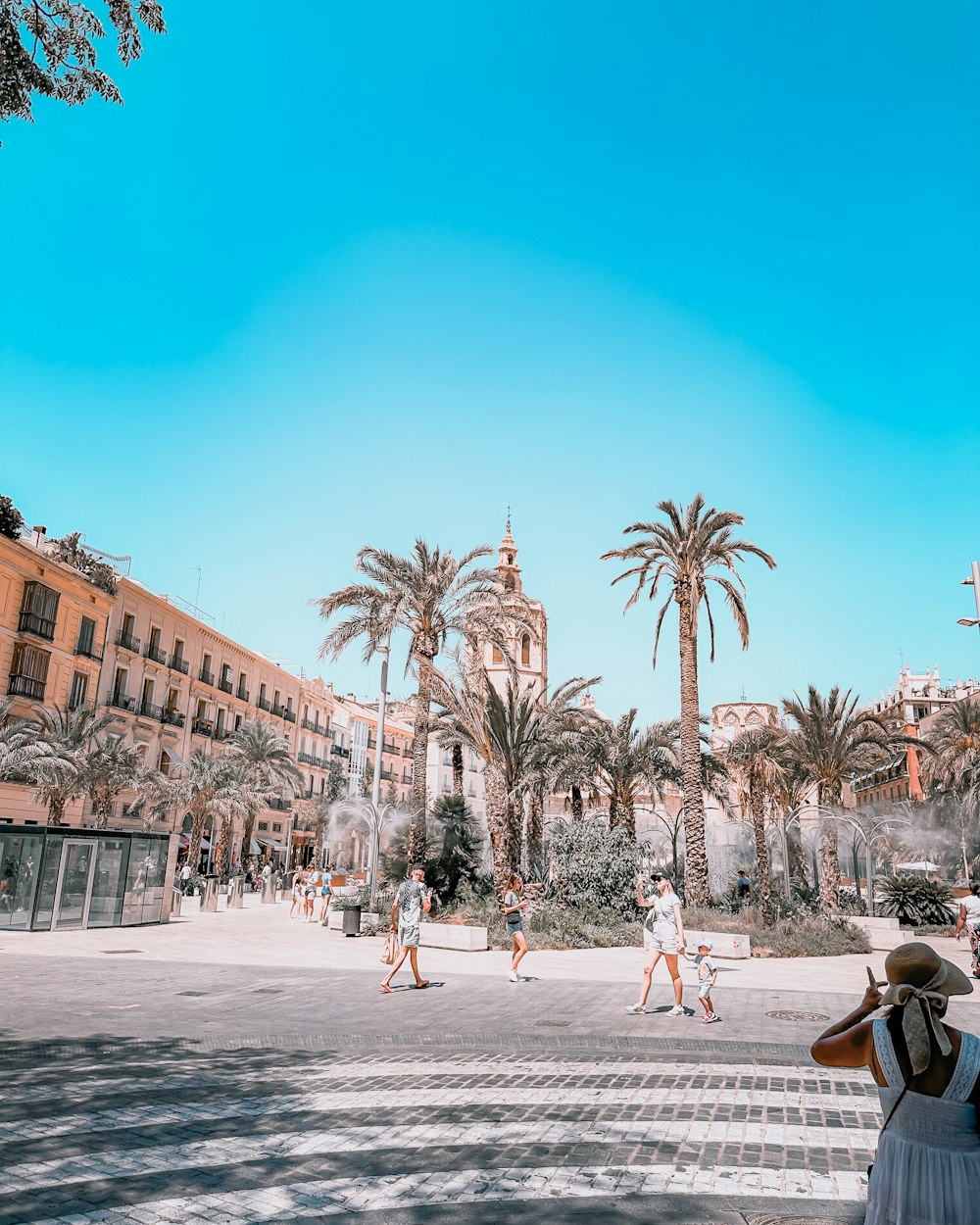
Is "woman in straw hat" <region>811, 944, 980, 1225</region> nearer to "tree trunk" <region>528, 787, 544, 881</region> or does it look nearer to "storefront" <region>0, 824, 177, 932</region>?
"storefront" <region>0, 824, 177, 932</region>

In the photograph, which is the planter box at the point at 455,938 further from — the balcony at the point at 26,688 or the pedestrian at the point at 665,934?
the balcony at the point at 26,688

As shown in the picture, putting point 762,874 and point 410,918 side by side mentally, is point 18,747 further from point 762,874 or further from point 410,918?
point 762,874

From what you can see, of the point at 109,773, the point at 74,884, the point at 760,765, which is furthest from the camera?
the point at 109,773

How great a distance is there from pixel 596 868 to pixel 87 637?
2588 cm

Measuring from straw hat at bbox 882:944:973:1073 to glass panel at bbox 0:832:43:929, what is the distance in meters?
19.2

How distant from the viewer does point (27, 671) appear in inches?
1367

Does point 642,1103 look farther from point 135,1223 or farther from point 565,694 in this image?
point 565,694

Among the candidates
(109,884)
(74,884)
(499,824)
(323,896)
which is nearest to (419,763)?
(499,824)

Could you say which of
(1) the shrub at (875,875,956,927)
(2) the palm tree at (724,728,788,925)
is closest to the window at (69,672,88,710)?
(2) the palm tree at (724,728,788,925)

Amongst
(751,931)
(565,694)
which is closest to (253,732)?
(565,694)

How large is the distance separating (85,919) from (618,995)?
13595 mm

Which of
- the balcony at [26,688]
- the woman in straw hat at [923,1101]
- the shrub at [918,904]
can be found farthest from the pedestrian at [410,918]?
the balcony at [26,688]

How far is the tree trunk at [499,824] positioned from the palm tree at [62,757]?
1491 centimetres

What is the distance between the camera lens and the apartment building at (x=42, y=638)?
3334cm
